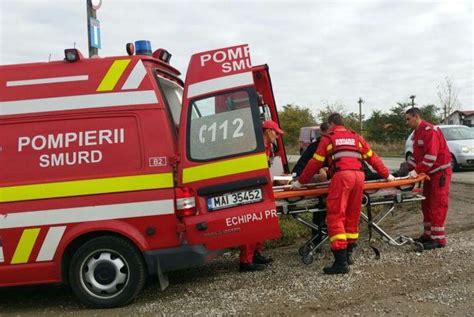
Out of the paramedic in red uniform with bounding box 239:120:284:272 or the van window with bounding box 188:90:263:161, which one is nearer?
the van window with bounding box 188:90:263:161

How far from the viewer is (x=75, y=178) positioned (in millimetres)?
4652

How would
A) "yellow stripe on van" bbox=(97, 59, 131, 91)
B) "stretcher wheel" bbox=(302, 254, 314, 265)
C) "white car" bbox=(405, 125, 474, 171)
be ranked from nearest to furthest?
"yellow stripe on van" bbox=(97, 59, 131, 91)
"stretcher wheel" bbox=(302, 254, 314, 265)
"white car" bbox=(405, 125, 474, 171)

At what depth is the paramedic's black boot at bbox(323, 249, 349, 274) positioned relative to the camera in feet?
17.6

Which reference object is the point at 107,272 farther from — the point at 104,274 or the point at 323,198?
the point at 323,198

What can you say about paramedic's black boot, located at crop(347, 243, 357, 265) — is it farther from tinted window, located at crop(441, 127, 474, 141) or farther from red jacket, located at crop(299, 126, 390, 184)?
tinted window, located at crop(441, 127, 474, 141)

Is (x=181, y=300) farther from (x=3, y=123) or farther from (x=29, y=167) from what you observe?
(x=3, y=123)

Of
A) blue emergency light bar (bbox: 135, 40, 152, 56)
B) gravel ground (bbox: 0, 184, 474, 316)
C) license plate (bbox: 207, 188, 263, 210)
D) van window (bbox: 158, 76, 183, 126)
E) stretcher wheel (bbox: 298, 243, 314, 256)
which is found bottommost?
gravel ground (bbox: 0, 184, 474, 316)

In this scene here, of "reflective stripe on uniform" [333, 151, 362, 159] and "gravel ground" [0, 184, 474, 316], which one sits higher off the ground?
"reflective stripe on uniform" [333, 151, 362, 159]

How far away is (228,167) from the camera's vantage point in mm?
4699

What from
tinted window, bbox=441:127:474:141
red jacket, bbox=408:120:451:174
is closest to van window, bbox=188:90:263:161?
red jacket, bbox=408:120:451:174

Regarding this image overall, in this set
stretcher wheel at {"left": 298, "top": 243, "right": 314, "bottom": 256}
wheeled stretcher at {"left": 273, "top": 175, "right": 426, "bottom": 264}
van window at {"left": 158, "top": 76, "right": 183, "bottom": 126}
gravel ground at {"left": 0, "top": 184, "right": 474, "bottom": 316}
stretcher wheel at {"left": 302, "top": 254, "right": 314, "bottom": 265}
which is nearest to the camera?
gravel ground at {"left": 0, "top": 184, "right": 474, "bottom": 316}

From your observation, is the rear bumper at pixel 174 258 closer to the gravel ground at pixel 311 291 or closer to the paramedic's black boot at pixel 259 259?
the gravel ground at pixel 311 291

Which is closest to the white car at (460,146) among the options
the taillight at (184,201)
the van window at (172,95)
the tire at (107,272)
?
the van window at (172,95)

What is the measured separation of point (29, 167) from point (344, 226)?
11.2ft
